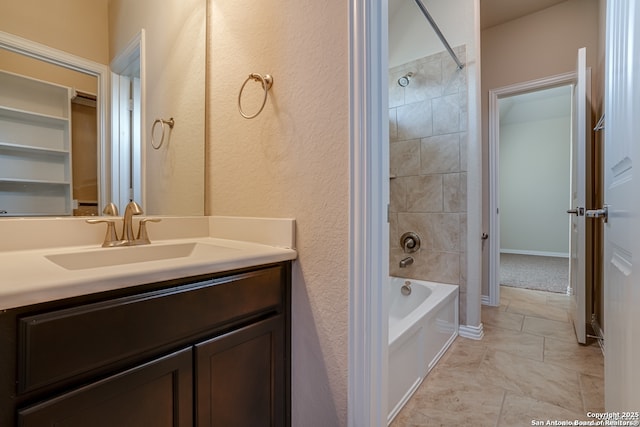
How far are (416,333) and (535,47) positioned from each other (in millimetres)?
2895

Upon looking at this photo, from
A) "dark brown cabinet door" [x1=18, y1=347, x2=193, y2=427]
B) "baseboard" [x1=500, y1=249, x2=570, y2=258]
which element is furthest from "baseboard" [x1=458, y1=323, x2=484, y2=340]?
"baseboard" [x1=500, y1=249, x2=570, y2=258]

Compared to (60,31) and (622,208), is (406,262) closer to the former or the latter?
(622,208)

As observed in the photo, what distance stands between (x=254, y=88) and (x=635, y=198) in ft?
4.07

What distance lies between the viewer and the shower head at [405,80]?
2357 mm

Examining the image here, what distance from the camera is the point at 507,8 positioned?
8.61 feet

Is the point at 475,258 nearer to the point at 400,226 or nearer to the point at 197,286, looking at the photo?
the point at 400,226

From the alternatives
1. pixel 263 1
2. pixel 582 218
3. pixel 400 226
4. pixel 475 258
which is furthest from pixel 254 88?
pixel 582 218

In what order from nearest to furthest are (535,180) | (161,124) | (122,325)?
(122,325), (161,124), (535,180)

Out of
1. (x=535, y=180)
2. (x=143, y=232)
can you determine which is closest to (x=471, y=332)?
(x=143, y=232)

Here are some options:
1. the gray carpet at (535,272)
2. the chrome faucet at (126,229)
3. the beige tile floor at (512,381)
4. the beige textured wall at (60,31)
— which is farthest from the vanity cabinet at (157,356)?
the gray carpet at (535,272)

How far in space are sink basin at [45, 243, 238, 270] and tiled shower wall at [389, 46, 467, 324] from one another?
1.69m

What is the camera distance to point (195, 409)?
2.47 ft

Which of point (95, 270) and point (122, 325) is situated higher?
point (95, 270)

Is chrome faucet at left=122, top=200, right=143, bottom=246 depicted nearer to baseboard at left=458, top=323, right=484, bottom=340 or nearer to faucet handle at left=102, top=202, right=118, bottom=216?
faucet handle at left=102, top=202, right=118, bottom=216
